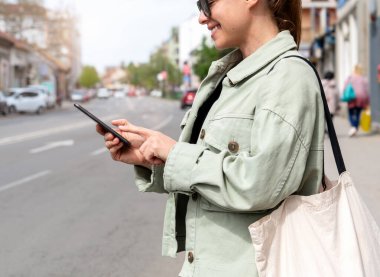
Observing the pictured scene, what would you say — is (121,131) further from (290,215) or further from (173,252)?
(290,215)

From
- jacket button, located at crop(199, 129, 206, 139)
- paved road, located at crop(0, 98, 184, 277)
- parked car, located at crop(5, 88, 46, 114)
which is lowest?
parked car, located at crop(5, 88, 46, 114)

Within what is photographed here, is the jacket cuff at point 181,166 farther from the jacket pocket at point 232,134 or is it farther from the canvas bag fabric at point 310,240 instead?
the canvas bag fabric at point 310,240

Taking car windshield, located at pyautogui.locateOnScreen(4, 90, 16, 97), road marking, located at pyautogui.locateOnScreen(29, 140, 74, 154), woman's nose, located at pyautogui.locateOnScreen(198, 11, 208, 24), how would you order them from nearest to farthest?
woman's nose, located at pyautogui.locateOnScreen(198, 11, 208, 24) < road marking, located at pyautogui.locateOnScreen(29, 140, 74, 154) < car windshield, located at pyautogui.locateOnScreen(4, 90, 16, 97)

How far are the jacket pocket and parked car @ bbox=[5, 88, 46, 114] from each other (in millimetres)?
44634

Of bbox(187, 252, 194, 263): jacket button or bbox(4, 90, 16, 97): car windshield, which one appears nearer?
bbox(187, 252, 194, 263): jacket button

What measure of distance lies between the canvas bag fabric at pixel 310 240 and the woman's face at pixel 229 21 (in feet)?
1.47

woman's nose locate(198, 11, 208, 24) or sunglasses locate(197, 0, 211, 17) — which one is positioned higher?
sunglasses locate(197, 0, 211, 17)

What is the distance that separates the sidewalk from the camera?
7.67 m

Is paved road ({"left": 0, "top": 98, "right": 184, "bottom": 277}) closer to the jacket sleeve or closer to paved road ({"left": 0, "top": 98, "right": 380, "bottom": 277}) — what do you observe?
paved road ({"left": 0, "top": 98, "right": 380, "bottom": 277})

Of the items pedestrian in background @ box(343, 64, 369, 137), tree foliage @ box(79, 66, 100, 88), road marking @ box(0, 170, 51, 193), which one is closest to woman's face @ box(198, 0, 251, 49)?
road marking @ box(0, 170, 51, 193)

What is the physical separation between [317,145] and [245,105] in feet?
0.65

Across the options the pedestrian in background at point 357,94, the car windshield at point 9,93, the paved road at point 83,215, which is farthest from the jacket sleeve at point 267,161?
the car windshield at point 9,93

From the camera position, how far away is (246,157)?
1692mm

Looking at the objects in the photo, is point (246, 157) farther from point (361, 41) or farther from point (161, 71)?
point (161, 71)
